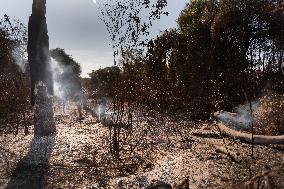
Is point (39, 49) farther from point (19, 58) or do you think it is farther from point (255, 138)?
point (19, 58)

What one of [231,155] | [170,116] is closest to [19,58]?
[170,116]

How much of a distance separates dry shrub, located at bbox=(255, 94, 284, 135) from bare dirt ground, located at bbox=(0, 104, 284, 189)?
2.74 feet

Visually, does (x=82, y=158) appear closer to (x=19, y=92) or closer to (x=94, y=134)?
(x=94, y=134)

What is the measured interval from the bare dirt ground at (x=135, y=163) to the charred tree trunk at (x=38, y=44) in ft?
5.38

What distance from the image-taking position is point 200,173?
5.13 m

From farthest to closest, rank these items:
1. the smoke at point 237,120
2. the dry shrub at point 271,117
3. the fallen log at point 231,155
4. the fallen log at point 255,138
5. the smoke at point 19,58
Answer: the smoke at point 19,58 < the smoke at point 237,120 < the dry shrub at point 271,117 < the fallen log at point 255,138 < the fallen log at point 231,155

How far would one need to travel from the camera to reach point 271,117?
7.30 m

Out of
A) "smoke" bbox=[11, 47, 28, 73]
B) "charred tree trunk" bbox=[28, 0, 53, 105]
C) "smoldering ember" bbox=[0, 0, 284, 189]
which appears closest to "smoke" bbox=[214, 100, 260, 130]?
"smoldering ember" bbox=[0, 0, 284, 189]

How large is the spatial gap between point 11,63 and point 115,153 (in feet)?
46.3

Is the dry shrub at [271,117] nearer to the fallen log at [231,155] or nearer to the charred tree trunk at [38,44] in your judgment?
the fallen log at [231,155]

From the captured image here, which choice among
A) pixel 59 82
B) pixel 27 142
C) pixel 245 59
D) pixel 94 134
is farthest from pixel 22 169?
pixel 59 82

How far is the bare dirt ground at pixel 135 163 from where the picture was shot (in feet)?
16.7

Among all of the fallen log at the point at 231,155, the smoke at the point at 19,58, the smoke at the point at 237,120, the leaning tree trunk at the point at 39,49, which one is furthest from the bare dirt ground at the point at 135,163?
the smoke at the point at 19,58

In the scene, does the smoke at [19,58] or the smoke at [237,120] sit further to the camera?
the smoke at [19,58]
